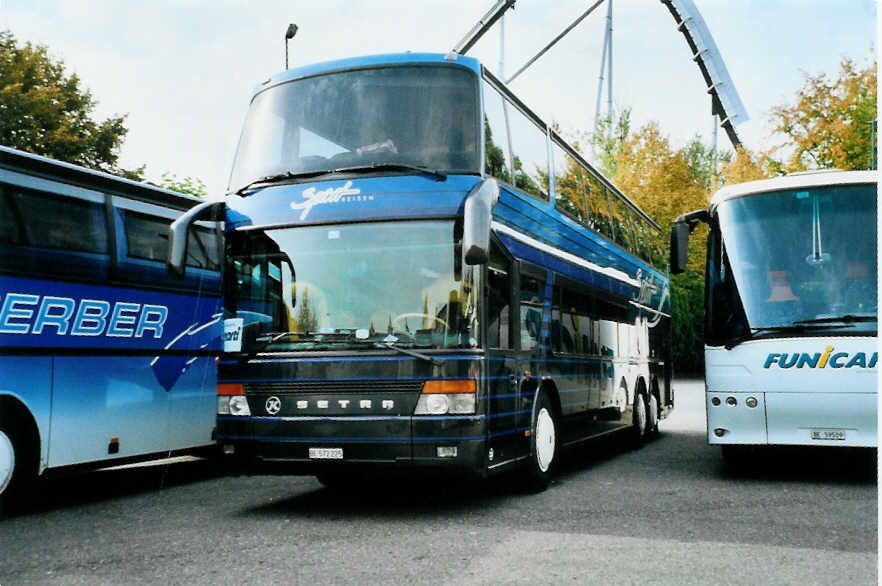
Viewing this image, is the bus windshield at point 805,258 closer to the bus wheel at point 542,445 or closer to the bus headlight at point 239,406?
the bus wheel at point 542,445

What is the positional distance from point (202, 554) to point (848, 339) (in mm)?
6559

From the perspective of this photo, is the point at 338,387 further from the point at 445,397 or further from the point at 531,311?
the point at 531,311

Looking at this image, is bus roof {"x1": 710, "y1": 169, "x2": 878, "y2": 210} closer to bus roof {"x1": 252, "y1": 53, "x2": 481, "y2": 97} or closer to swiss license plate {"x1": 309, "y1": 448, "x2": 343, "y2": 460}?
bus roof {"x1": 252, "y1": 53, "x2": 481, "y2": 97}

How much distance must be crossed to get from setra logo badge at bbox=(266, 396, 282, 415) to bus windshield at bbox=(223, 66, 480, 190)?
6.60ft

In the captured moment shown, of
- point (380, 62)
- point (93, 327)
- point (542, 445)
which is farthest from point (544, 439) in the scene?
point (93, 327)

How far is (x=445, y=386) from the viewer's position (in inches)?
304

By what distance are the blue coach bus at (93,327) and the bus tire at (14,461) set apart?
0.01 meters

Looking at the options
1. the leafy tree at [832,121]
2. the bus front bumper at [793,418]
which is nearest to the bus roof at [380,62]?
the bus front bumper at [793,418]

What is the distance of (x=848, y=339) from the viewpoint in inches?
380

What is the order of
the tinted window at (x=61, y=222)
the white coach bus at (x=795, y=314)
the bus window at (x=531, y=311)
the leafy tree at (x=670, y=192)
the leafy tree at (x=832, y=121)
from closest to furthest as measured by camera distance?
the tinted window at (x=61, y=222), the bus window at (x=531, y=311), the white coach bus at (x=795, y=314), the leafy tree at (x=832, y=121), the leafy tree at (x=670, y=192)

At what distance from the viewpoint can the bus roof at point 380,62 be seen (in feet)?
28.6

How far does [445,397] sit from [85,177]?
4.31 meters

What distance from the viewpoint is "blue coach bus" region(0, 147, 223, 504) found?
8352 mm

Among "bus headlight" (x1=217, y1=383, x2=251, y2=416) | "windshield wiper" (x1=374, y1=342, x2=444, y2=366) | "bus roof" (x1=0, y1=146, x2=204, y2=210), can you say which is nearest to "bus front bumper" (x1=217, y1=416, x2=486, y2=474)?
"bus headlight" (x1=217, y1=383, x2=251, y2=416)
